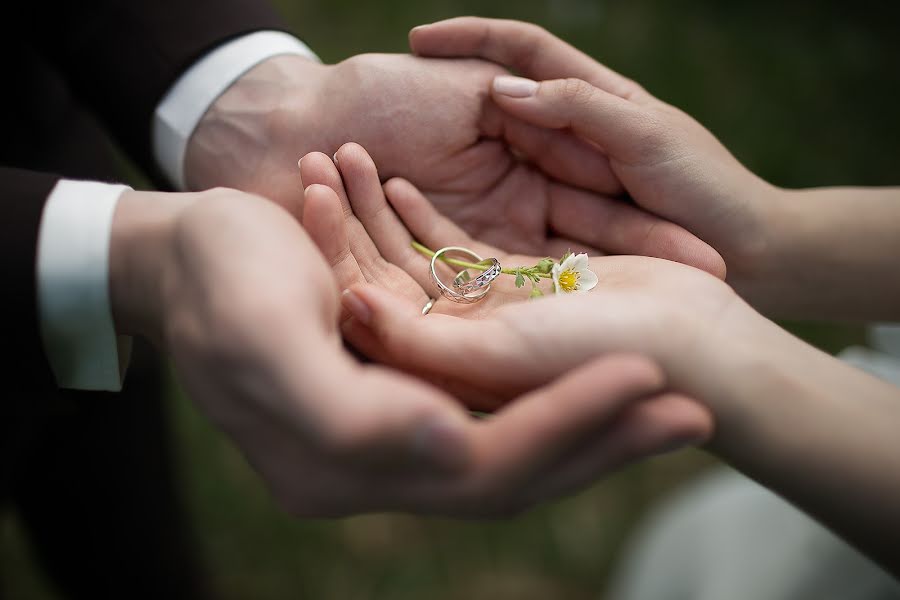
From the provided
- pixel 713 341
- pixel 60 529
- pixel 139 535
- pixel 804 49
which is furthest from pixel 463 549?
pixel 804 49

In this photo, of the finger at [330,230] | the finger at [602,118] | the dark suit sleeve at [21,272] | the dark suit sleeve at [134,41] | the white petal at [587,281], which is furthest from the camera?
the dark suit sleeve at [134,41]

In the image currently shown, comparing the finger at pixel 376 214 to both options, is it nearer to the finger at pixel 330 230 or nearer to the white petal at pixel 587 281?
the finger at pixel 330 230

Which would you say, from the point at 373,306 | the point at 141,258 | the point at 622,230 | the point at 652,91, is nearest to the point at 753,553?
the point at 622,230

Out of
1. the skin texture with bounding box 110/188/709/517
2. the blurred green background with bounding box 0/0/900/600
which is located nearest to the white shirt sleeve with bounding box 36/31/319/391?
the skin texture with bounding box 110/188/709/517

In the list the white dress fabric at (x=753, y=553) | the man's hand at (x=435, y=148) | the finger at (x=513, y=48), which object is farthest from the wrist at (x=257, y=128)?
the white dress fabric at (x=753, y=553)

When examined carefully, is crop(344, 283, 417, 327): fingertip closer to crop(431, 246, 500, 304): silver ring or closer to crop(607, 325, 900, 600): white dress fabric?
crop(431, 246, 500, 304): silver ring

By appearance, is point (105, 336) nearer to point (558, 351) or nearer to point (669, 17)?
point (558, 351)
